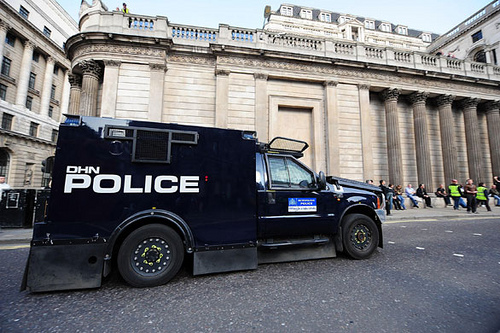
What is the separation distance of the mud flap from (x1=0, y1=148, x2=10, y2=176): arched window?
33.3 meters

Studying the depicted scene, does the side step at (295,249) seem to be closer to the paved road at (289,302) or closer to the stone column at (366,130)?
the paved road at (289,302)

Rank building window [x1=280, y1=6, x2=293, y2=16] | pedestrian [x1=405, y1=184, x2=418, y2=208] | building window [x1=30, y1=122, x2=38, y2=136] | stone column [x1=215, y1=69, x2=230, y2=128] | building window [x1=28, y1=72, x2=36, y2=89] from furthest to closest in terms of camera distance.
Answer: building window [x1=280, y1=6, x2=293, y2=16] < building window [x1=28, y1=72, x2=36, y2=89] < building window [x1=30, y1=122, x2=38, y2=136] < pedestrian [x1=405, y1=184, x2=418, y2=208] < stone column [x1=215, y1=69, x2=230, y2=128]

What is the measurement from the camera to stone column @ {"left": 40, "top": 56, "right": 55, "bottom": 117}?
31422 mm

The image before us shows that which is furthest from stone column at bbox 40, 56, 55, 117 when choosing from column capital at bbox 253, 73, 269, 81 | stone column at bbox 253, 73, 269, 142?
stone column at bbox 253, 73, 269, 142

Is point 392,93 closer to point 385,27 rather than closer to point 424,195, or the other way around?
point 424,195

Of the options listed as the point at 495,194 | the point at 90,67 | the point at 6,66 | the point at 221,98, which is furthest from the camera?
the point at 6,66

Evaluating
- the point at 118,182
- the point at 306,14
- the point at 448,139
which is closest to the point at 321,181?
the point at 118,182

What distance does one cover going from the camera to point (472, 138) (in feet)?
59.2

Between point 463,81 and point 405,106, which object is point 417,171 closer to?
point 405,106

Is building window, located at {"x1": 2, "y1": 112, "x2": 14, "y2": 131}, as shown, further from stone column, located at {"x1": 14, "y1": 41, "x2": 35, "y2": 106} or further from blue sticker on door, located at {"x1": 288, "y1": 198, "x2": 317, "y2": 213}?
blue sticker on door, located at {"x1": 288, "y1": 198, "x2": 317, "y2": 213}

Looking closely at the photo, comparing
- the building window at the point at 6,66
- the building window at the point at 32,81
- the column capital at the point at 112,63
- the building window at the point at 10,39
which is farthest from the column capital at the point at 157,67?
the building window at the point at 32,81

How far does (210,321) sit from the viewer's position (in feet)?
7.37

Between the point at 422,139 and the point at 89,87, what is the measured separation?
2327cm

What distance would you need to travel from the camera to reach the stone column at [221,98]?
1340 centimetres
